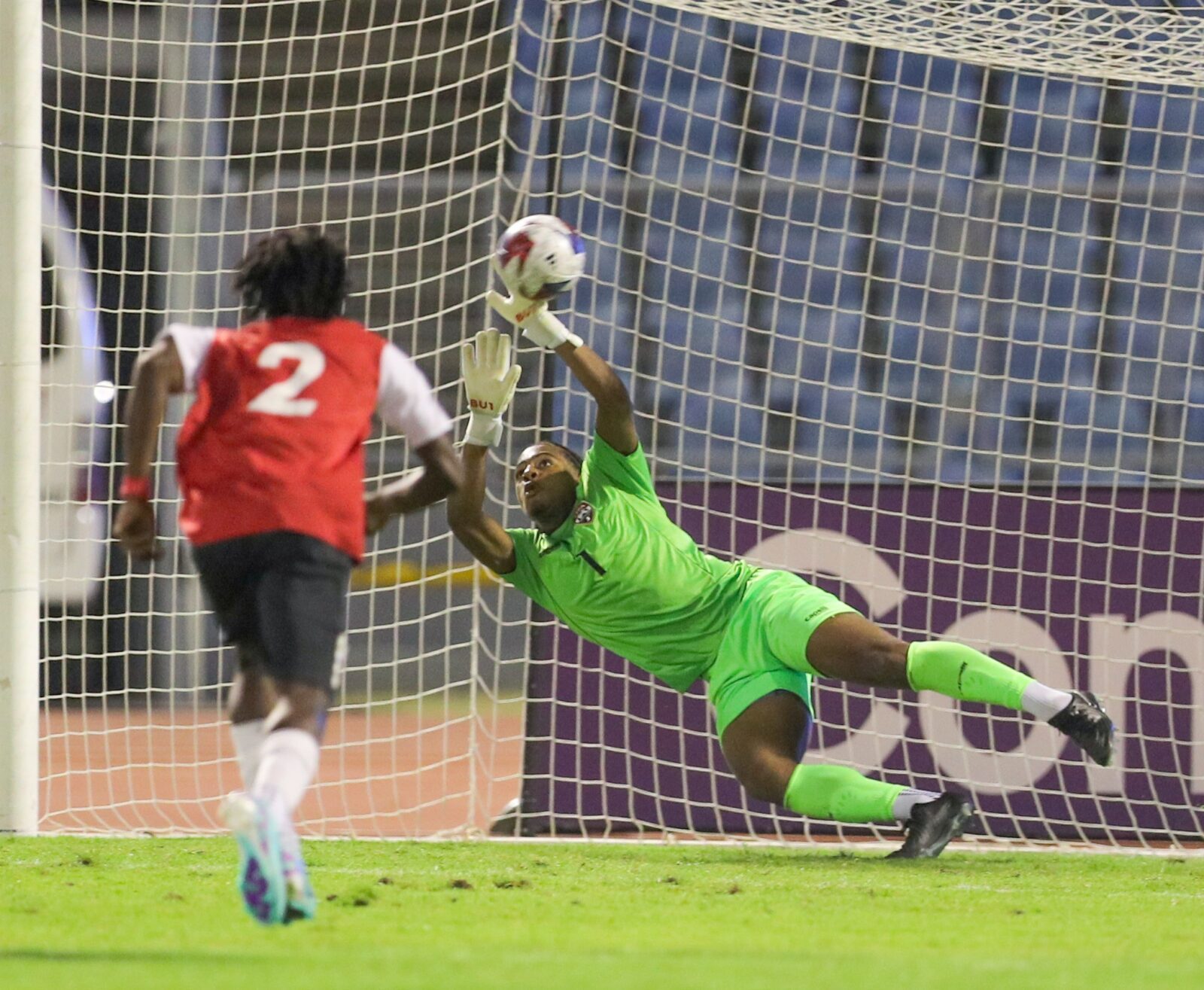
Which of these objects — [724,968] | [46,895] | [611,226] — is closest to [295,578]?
[724,968]

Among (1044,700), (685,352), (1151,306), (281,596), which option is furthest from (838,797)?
(1151,306)

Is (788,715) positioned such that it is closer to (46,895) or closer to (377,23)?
(46,895)

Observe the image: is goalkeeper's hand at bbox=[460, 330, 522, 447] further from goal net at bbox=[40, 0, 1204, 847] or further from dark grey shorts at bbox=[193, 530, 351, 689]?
dark grey shorts at bbox=[193, 530, 351, 689]

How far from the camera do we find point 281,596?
11.6 feet

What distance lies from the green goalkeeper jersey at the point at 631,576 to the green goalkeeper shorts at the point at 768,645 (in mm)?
78

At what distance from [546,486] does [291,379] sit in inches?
84.3

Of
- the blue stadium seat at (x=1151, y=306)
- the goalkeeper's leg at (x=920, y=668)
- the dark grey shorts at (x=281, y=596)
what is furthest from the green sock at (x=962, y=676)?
the blue stadium seat at (x=1151, y=306)

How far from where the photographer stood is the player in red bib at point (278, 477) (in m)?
3.55

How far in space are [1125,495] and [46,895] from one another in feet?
13.8

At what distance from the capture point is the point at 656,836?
6.79m

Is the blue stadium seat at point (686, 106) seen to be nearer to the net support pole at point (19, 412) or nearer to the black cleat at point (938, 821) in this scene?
the net support pole at point (19, 412)

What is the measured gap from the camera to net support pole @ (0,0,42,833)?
19.9 feet

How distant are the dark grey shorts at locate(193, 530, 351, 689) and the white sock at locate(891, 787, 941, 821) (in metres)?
2.35

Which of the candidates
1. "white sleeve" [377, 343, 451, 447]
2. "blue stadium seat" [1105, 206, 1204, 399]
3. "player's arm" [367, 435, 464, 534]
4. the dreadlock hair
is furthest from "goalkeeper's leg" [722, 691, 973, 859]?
"blue stadium seat" [1105, 206, 1204, 399]
